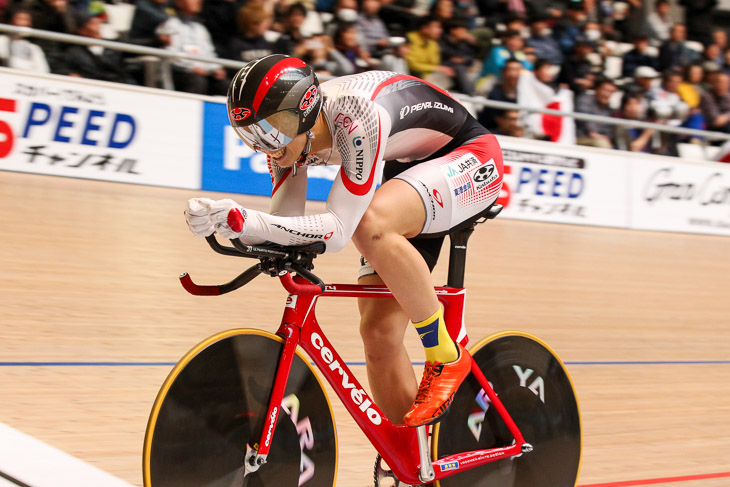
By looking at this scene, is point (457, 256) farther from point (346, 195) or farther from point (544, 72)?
point (544, 72)

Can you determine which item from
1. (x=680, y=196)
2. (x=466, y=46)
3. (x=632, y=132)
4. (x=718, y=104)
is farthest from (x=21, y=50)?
(x=718, y=104)

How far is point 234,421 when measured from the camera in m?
2.04

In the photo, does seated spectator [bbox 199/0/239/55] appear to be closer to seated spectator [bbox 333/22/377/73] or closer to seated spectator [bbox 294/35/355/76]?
seated spectator [bbox 294/35/355/76]

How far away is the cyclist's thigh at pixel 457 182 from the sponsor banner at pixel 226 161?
5.26 metres

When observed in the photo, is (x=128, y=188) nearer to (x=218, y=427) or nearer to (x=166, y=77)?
(x=166, y=77)

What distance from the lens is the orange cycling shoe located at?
227 cm

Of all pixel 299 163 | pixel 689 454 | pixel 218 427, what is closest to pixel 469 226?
pixel 299 163

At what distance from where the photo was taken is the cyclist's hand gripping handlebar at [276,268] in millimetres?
1922

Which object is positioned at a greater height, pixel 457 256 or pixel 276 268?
pixel 276 268

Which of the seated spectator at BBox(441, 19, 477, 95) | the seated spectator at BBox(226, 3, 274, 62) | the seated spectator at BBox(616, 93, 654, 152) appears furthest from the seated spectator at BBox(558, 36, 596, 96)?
the seated spectator at BBox(226, 3, 274, 62)

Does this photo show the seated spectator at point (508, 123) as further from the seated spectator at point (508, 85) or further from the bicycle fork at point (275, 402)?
the bicycle fork at point (275, 402)

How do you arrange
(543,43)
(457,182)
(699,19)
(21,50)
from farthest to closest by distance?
1. (699,19)
2. (543,43)
3. (21,50)
4. (457,182)

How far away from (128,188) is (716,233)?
284 inches

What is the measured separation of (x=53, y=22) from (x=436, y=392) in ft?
19.1
